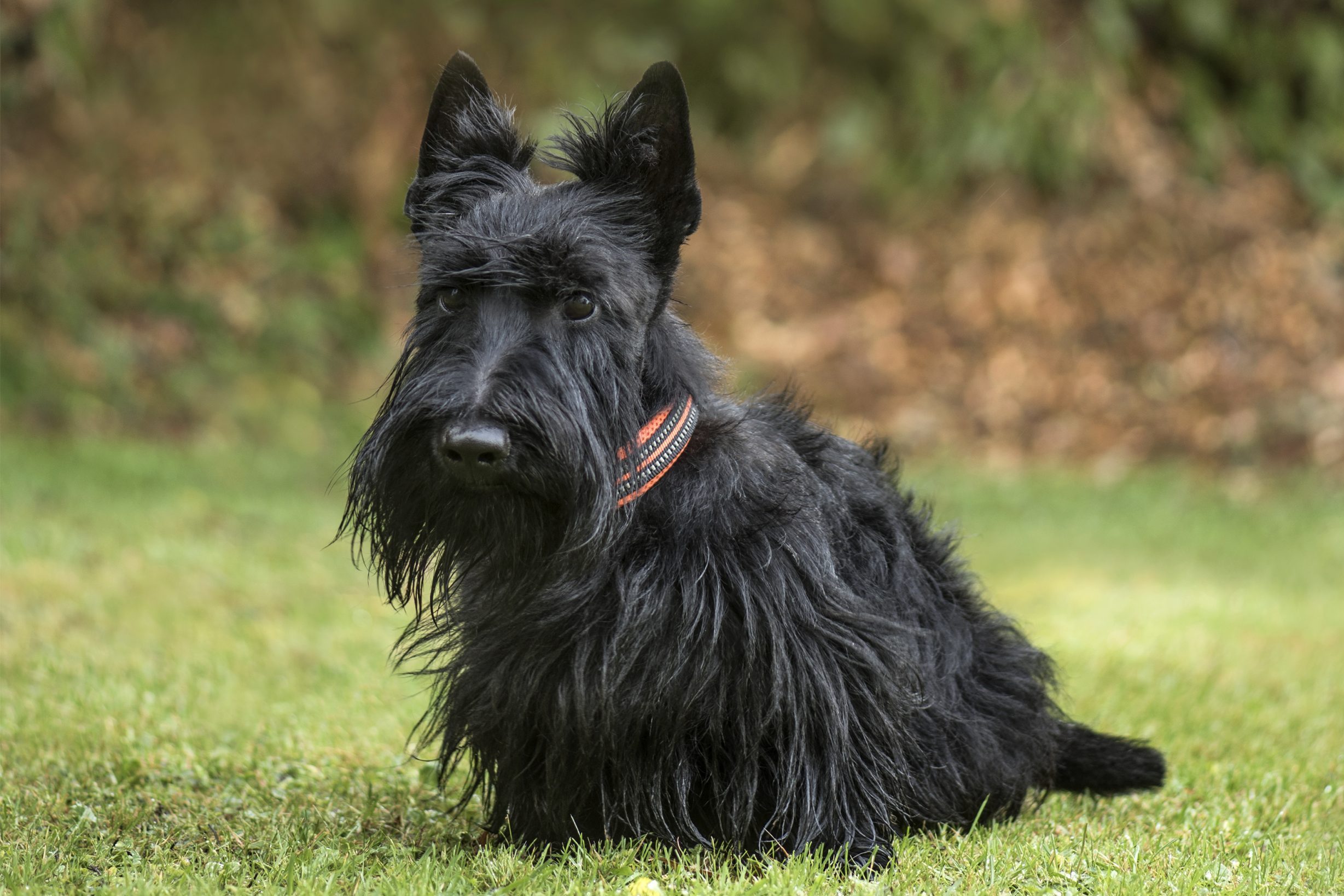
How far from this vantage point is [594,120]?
3727 mm

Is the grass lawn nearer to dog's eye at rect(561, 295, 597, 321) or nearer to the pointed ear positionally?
dog's eye at rect(561, 295, 597, 321)

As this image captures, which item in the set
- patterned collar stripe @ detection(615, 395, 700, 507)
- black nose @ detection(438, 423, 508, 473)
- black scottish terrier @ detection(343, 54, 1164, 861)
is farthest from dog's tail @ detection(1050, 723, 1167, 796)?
black nose @ detection(438, 423, 508, 473)

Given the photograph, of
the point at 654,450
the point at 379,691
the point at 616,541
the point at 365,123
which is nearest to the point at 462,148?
the point at 654,450

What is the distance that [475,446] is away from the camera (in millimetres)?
3248

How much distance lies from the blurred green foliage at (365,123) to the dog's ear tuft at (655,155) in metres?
8.94

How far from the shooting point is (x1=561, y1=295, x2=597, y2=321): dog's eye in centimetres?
347

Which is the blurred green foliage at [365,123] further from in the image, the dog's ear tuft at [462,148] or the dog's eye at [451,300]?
the dog's eye at [451,300]

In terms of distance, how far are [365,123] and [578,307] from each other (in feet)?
39.2

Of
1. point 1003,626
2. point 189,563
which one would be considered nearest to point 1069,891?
point 1003,626

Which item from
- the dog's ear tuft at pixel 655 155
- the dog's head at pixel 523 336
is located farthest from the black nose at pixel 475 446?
the dog's ear tuft at pixel 655 155

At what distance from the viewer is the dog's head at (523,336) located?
3.34 meters

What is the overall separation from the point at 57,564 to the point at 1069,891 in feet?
20.0

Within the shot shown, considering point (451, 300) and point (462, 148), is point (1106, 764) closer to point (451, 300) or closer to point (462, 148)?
point (451, 300)

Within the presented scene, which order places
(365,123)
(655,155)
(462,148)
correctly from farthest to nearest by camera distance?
1. (365,123)
2. (462,148)
3. (655,155)
